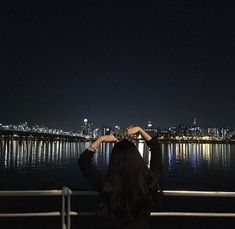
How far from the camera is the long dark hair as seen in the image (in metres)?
3.75

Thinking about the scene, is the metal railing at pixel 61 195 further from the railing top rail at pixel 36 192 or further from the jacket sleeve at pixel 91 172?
the jacket sleeve at pixel 91 172

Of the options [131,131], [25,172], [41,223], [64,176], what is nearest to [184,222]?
[41,223]

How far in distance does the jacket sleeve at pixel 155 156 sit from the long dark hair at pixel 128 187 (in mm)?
202

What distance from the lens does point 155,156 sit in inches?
164

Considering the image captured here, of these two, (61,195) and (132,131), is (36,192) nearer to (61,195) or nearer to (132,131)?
(61,195)

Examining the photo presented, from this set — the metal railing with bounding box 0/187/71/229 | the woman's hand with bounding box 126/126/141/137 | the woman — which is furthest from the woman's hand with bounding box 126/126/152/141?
the metal railing with bounding box 0/187/71/229

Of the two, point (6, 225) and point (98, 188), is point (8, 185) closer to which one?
point (6, 225)

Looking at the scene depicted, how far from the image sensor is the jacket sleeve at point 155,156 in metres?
4.03

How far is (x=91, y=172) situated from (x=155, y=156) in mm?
569

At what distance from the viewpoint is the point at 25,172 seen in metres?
75.1

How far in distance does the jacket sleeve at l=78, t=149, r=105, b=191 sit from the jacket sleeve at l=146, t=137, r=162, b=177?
437 millimetres

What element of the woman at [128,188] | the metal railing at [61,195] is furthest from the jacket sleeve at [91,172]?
the metal railing at [61,195]

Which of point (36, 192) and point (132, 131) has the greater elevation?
point (132, 131)

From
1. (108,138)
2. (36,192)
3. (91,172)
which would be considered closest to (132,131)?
(108,138)
